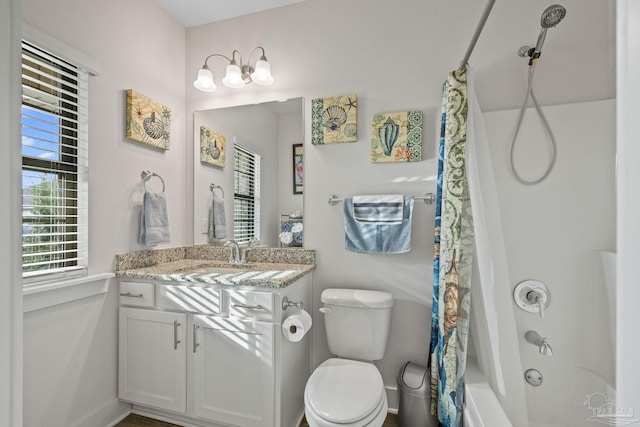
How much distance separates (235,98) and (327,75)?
2.46ft

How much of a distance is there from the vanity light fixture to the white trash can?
2.12 meters

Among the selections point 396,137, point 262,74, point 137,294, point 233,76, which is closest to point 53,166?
point 137,294

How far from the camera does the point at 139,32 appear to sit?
1935mm

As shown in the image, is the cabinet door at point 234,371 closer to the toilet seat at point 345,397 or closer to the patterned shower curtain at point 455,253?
the toilet seat at point 345,397

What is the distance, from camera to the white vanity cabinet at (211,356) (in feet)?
4.97

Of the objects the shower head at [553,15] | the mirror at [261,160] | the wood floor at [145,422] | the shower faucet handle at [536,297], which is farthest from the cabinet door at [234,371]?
the shower head at [553,15]

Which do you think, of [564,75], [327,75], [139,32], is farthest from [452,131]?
[139,32]

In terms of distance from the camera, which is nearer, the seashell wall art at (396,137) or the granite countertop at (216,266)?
the granite countertop at (216,266)

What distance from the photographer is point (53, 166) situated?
1.47 m

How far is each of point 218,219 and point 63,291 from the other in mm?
1006

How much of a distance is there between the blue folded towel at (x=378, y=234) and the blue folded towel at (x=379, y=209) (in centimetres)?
2

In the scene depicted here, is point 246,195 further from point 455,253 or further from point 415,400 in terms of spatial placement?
point 415,400
